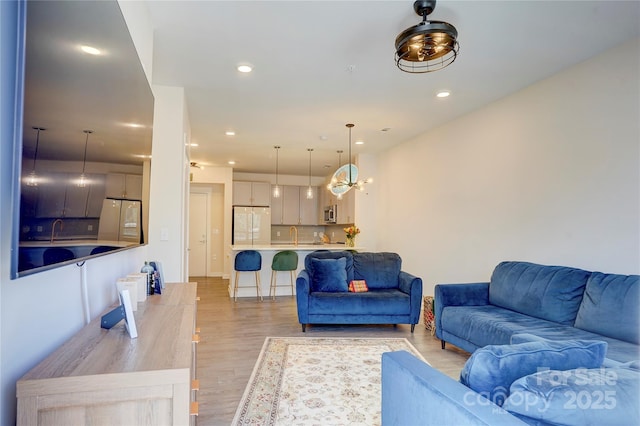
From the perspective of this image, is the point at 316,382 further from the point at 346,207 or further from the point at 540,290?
the point at 346,207

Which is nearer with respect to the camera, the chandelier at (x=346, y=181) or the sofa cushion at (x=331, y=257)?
the sofa cushion at (x=331, y=257)

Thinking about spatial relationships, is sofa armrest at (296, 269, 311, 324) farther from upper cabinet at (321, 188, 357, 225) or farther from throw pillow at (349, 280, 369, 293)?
upper cabinet at (321, 188, 357, 225)

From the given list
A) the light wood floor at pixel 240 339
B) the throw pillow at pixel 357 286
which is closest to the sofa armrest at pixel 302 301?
the light wood floor at pixel 240 339

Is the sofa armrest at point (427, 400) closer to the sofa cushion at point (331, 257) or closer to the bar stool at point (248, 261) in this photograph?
the sofa cushion at point (331, 257)

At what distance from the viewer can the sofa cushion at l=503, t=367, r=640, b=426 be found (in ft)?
3.33

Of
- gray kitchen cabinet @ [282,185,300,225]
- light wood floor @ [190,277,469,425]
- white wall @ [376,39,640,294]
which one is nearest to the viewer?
light wood floor @ [190,277,469,425]

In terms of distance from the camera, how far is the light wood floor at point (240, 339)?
2533mm

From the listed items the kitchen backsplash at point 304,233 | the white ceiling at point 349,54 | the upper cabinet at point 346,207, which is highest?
the white ceiling at point 349,54

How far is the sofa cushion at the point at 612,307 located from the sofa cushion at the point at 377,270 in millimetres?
2208

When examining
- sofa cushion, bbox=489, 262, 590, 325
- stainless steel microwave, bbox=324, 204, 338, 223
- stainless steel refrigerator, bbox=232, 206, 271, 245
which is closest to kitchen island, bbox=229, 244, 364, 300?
stainless steel microwave, bbox=324, 204, 338, 223

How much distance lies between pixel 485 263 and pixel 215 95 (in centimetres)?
366

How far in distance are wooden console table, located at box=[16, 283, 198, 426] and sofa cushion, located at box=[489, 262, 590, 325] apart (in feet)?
9.61

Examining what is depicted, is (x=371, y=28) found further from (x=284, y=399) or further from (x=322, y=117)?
(x=284, y=399)

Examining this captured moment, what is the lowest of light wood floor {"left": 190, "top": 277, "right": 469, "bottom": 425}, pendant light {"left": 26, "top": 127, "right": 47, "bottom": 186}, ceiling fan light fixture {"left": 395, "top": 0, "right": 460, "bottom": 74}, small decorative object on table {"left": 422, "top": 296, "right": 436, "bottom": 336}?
light wood floor {"left": 190, "top": 277, "right": 469, "bottom": 425}
